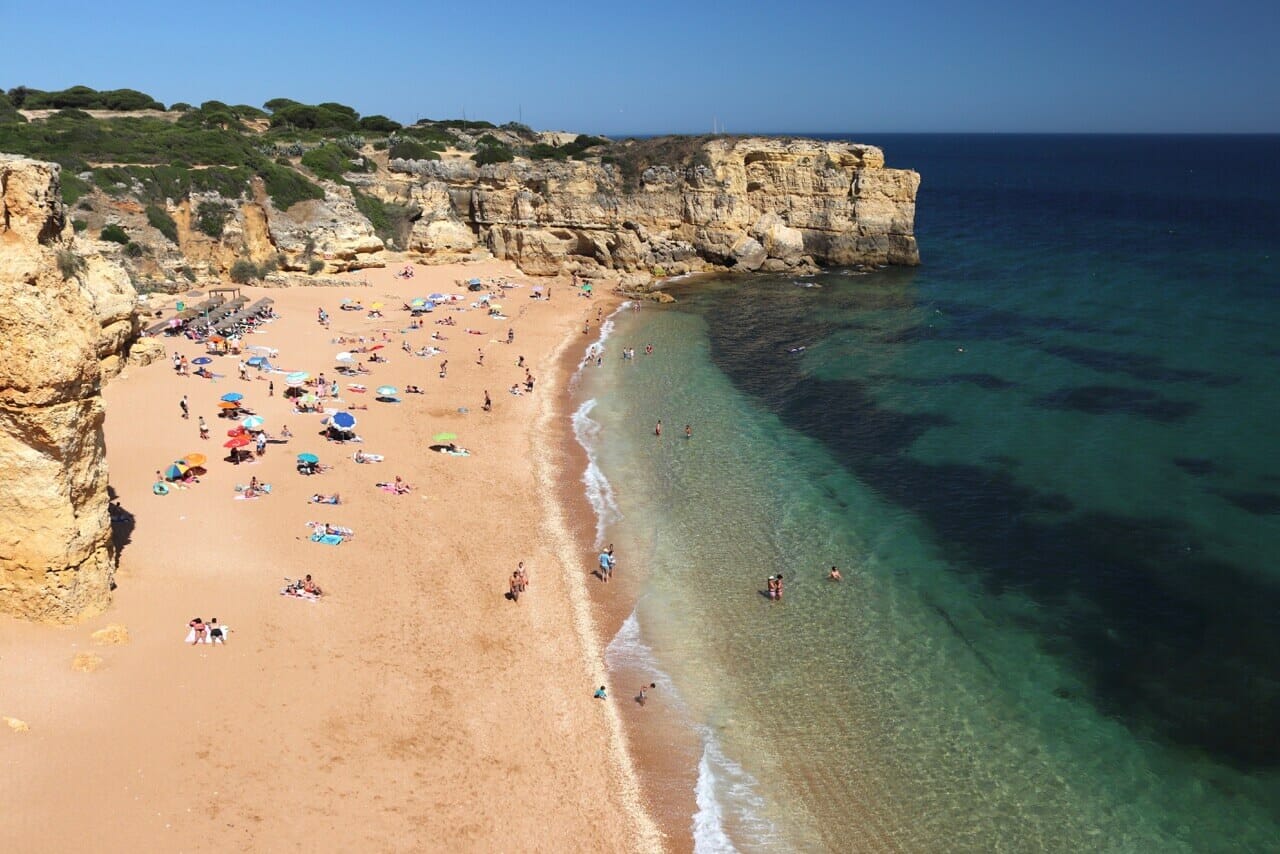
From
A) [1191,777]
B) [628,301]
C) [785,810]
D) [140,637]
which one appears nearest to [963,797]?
[785,810]

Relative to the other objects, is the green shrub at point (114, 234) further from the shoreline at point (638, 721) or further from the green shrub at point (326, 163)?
the shoreline at point (638, 721)

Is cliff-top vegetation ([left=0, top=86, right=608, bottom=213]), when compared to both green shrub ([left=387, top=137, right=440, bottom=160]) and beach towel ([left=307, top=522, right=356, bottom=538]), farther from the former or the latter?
beach towel ([left=307, top=522, right=356, bottom=538])

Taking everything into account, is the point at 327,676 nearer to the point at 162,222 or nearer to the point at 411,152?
the point at 162,222

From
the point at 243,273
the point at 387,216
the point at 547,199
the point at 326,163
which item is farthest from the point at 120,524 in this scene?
the point at 326,163

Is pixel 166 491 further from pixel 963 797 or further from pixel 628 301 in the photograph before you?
pixel 628 301

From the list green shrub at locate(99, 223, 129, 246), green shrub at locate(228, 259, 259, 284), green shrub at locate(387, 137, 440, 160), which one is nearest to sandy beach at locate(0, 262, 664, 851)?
green shrub at locate(99, 223, 129, 246)

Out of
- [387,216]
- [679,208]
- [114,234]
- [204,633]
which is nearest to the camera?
[204,633]
